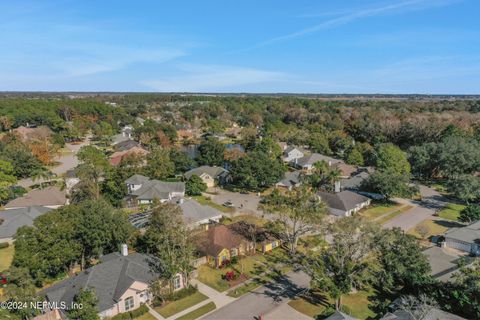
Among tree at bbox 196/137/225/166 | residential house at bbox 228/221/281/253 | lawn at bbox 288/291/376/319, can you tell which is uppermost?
tree at bbox 196/137/225/166

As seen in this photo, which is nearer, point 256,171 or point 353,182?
point 256,171

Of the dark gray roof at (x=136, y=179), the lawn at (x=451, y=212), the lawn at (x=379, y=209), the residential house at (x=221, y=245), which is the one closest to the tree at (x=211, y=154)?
the dark gray roof at (x=136, y=179)

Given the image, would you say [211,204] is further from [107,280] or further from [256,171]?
[107,280]

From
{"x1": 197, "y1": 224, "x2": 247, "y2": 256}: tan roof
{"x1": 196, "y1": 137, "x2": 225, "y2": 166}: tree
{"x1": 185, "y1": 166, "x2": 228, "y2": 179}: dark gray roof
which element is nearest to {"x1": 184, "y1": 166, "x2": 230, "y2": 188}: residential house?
{"x1": 185, "y1": 166, "x2": 228, "y2": 179}: dark gray roof

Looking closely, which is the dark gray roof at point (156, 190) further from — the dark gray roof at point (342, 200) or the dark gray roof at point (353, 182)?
the dark gray roof at point (353, 182)

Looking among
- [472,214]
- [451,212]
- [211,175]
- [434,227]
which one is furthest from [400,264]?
[211,175]

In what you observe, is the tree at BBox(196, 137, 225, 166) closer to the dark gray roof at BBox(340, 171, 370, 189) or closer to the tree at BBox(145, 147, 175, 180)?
the tree at BBox(145, 147, 175, 180)

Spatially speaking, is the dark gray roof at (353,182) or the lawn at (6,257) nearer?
the lawn at (6,257)
